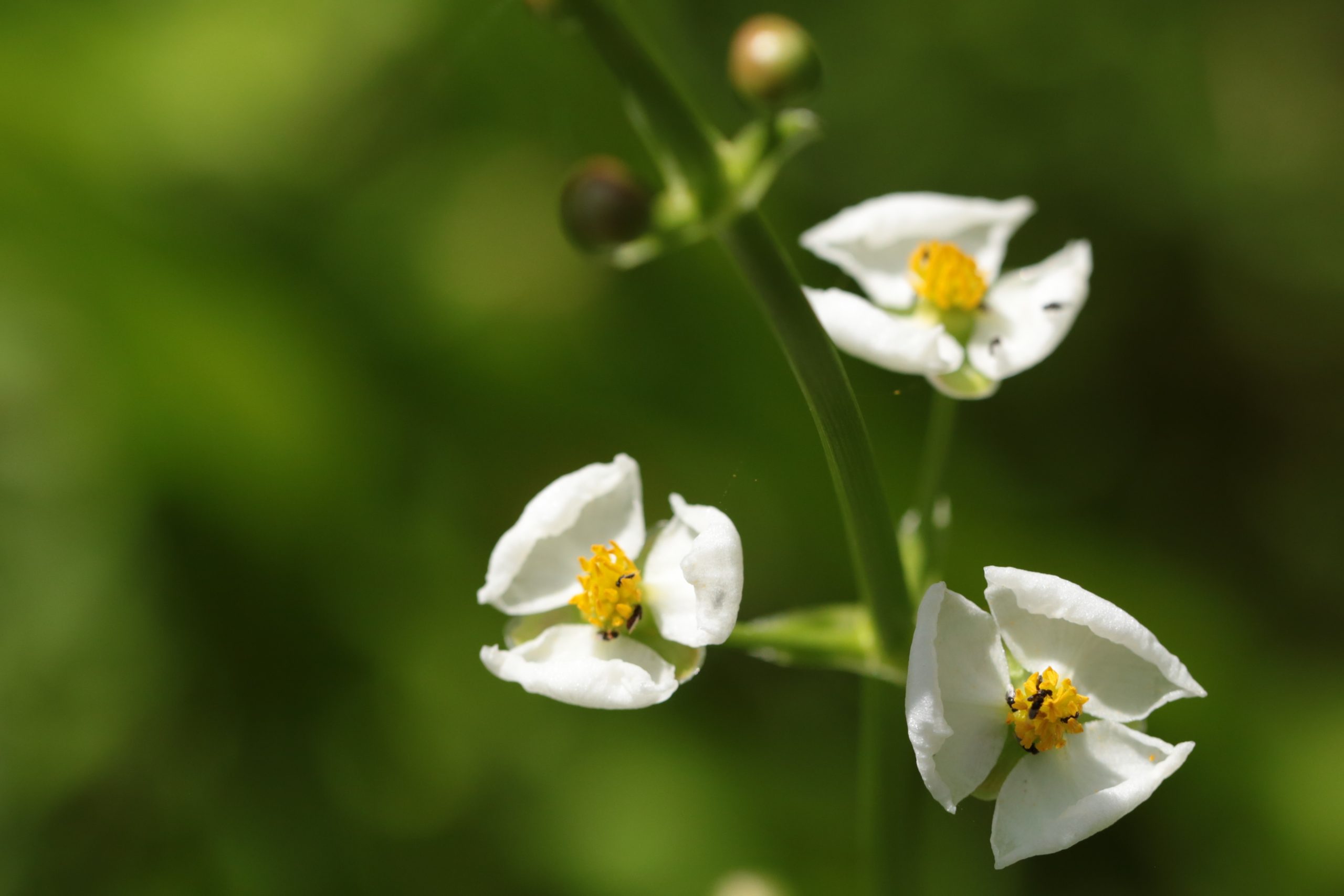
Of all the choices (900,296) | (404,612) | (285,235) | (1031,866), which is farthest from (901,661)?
(285,235)

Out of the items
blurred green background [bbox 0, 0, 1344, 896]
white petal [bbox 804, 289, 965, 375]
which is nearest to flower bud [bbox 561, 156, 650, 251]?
white petal [bbox 804, 289, 965, 375]

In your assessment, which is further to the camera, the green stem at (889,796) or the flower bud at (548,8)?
the green stem at (889,796)

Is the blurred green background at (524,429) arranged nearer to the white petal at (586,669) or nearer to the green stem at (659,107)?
the white petal at (586,669)

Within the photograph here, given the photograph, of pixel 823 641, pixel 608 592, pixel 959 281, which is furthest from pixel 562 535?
pixel 959 281

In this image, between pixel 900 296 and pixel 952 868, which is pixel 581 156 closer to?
pixel 900 296

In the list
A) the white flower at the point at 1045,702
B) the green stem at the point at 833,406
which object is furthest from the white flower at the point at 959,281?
the white flower at the point at 1045,702

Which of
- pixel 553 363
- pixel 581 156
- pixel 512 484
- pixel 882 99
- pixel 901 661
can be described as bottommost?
pixel 901 661

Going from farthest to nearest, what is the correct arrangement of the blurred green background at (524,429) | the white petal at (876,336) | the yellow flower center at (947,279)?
the blurred green background at (524,429) → the yellow flower center at (947,279) → the white petal at (876,336)
